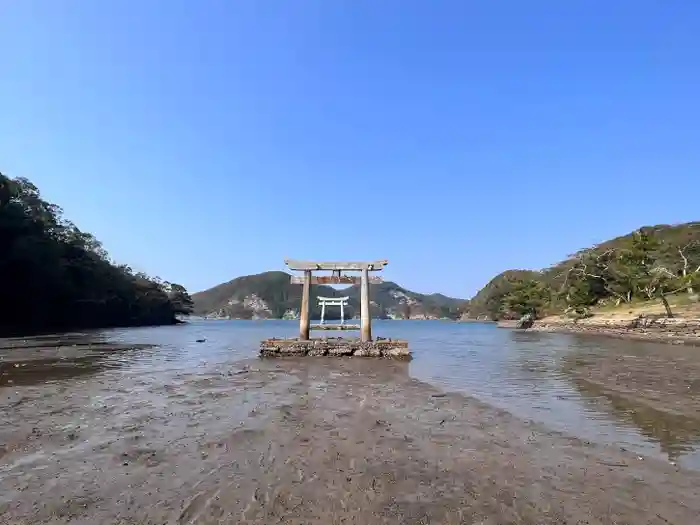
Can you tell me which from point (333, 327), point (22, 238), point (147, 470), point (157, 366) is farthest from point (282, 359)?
point (22, 238)

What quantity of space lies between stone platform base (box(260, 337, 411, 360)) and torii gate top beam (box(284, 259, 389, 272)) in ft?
13.2

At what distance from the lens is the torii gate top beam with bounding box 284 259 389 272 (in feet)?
79.2

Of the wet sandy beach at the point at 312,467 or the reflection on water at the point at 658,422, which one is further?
the reflection on water at the point at 658,422

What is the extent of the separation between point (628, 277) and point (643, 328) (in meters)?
15.5

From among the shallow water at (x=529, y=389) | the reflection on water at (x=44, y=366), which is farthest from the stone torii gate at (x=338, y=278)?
the reflection on water at (x=44, y=366)

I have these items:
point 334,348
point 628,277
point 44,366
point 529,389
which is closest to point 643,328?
point 628,277

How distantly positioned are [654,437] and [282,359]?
→ 16756 mm

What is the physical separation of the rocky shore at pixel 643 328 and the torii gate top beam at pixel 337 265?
24.1m

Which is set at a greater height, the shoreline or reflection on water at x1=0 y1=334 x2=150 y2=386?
reflection on water at x1=0 y1=334 x2=150 y2=386

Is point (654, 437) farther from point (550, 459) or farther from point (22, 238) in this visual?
point (22, 238)

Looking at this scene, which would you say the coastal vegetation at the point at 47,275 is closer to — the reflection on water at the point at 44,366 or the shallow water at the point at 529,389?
the reflection on water at the point at 44,366

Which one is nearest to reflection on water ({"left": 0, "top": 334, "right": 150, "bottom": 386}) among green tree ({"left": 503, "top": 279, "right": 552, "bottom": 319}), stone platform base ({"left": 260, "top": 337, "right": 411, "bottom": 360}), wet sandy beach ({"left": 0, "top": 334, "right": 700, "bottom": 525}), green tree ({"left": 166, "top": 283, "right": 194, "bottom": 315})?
wet sandy beach ({"left": 0, "top": 334, "right": 700, "bottom": 525})

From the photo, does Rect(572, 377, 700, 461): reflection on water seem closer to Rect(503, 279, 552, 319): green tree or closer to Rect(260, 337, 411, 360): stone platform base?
Rect(260, 337, 411, 360): stone platform base

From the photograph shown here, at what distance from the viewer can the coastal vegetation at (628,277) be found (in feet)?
169
